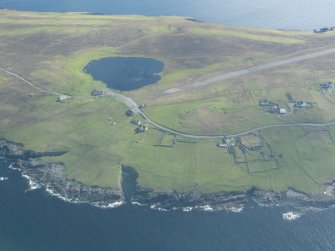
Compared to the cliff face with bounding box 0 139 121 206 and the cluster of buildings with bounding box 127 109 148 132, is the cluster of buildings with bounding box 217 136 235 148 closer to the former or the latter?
the cluster of buildings with bounding box 127 109 148 132

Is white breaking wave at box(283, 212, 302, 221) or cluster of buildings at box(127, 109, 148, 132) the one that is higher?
cluster of buildings at box(127, 109, 148, 132)

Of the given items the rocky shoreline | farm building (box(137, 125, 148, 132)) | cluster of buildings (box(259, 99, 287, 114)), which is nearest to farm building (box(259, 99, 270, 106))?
cluster of buildings (box(259, 99, 287, 114))

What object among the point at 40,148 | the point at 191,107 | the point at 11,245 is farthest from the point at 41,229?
the point at 191,107

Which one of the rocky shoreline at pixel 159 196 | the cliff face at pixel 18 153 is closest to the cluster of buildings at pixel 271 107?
the rocky shoreline at pixel 159 196

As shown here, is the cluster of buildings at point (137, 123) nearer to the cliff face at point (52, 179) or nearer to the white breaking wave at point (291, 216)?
the cliff face at point (52, 179)

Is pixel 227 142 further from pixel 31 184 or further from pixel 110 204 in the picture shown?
pixel 31 184

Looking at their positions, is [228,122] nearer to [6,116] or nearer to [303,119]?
[303,119]
